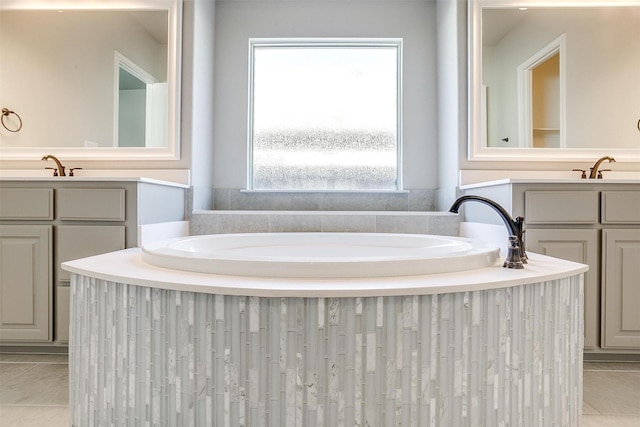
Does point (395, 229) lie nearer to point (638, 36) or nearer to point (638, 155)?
point (638, 155)

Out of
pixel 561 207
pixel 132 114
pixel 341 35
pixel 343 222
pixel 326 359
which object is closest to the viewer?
pixel 326 359

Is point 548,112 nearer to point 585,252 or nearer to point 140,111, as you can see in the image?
point 585,252

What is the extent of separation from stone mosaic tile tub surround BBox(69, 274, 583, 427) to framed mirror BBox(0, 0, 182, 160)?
5.83 ft

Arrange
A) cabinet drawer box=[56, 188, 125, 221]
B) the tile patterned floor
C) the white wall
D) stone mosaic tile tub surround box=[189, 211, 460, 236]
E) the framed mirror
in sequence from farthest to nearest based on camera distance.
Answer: the white wall → the framed mirror → stone mosaic tile tub surround box=[189, 211, 460, 236] → cabinet drawer box=[56, 188, 125, 221] → the tile patterned floor

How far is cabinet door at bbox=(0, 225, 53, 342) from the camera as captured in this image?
1.81 m

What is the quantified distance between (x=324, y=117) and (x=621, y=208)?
6.03ft

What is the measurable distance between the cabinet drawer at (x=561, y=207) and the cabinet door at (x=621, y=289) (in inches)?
5.3

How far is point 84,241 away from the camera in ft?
5.90

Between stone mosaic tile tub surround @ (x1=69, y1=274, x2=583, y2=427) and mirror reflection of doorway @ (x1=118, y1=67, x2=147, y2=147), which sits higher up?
mirror reflection of doorway @ (x1=118, y1=67, x2=147, y2=147)

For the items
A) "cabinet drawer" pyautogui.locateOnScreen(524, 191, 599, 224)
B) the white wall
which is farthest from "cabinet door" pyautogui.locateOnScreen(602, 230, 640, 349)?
the white wall

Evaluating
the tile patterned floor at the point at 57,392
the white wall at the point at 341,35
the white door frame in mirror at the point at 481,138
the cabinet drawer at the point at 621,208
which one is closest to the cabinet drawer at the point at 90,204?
the tile patterned floor at the point at 57,392

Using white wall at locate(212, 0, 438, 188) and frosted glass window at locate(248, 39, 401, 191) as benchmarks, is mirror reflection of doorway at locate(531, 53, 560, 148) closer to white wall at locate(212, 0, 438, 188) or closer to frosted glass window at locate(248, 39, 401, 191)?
white wall at locate(212, 0, 438, 188)

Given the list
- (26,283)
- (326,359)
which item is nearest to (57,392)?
(26,283)

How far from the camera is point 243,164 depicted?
8.85 ft
